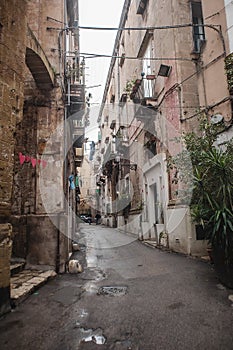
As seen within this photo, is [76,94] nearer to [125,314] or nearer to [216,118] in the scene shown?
[216,118]

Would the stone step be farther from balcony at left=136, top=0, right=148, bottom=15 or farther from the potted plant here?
balcony at left=136, top=0, right=148, bottom=15

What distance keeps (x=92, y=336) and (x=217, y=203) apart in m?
3.17

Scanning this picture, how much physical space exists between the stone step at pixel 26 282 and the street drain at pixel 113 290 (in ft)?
3.94

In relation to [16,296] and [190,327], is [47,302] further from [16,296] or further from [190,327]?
[190,327]

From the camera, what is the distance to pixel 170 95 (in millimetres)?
9555

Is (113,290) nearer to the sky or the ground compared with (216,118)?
nearer to the ground

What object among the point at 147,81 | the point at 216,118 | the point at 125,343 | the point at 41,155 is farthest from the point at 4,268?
the point at 147,81

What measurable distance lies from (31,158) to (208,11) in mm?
7036

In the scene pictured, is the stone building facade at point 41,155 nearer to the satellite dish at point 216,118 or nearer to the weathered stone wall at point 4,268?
the weathered stone wall at point 4,268

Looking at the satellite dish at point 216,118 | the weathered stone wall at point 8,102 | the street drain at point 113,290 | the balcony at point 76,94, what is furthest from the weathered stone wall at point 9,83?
the satellite dish at point 216,118

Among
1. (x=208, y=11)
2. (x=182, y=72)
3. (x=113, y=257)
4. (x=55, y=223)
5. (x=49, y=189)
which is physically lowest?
(x=113, y=257)

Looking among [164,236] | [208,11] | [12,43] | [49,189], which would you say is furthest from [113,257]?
[208,11]

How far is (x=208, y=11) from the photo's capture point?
7.72 m

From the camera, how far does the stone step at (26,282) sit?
12.8 feet
